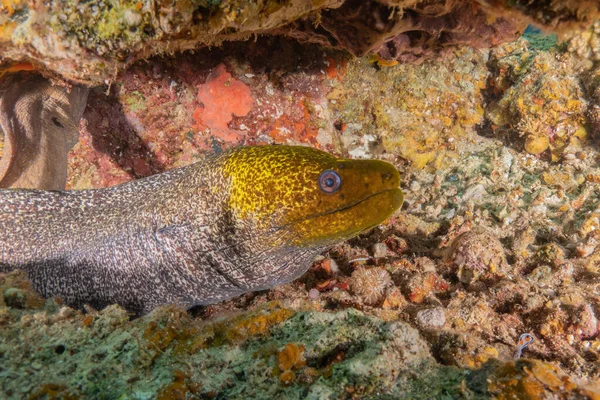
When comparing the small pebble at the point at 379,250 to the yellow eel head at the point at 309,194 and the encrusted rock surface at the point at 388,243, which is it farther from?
the yellow eel head at the point at 309,194

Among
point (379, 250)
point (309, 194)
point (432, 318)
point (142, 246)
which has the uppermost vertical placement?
point (309, 194)

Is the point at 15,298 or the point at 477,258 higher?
the point at 15,298

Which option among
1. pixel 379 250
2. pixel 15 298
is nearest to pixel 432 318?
pixel 379 250

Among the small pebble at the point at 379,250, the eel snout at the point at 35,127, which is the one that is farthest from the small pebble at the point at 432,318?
the eel snout at the point at 35,127

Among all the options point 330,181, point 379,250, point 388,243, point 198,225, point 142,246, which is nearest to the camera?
point 330,181

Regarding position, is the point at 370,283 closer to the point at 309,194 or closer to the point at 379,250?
the point at 379,250

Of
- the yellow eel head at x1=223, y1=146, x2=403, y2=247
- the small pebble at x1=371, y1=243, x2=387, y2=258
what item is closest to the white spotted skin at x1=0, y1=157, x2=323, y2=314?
the yellow eel head at x1=223, y1=146, x2=403, y2=247
